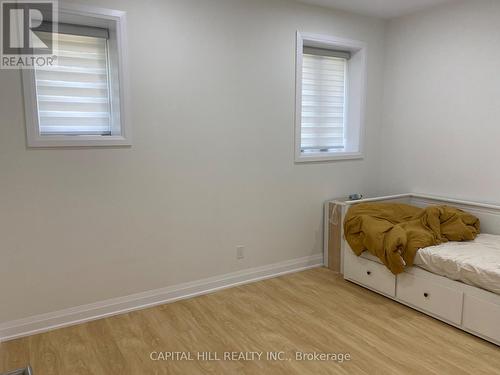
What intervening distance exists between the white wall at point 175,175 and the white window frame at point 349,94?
0.30 ft

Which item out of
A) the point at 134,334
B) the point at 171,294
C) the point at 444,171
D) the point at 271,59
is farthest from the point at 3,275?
the point at 444,171

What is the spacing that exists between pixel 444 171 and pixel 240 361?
2.78m

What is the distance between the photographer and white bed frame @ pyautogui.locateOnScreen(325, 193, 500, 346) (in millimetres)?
2488

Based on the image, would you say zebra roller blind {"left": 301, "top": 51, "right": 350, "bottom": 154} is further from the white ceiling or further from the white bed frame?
the white bed frame

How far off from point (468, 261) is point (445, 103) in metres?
1.78

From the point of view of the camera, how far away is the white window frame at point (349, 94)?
364cm

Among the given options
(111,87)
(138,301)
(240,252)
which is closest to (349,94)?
(240,252)

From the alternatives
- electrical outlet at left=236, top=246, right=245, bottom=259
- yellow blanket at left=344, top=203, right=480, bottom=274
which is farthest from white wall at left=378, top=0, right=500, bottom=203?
electrical outlet at left=236, top=246, right=245, bottom=259

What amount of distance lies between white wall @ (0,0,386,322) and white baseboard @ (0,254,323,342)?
6 centimetres

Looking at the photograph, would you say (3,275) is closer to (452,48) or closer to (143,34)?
(143,34)

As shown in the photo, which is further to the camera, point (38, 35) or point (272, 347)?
point (38, 35)

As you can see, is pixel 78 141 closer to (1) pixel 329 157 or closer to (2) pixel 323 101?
(1) pixel 329 157

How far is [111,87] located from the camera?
2.95 m

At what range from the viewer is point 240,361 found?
2.34 meters
